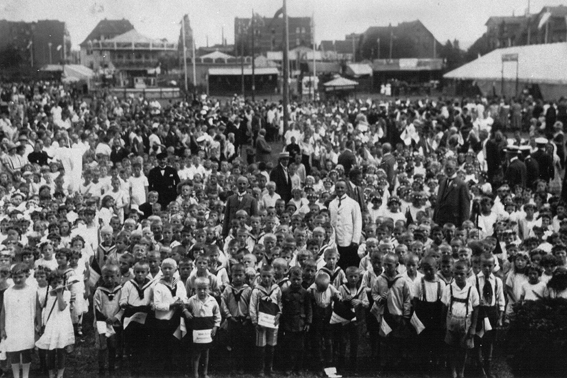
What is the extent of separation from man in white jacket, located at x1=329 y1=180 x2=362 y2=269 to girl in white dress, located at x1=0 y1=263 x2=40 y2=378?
14.0 feet

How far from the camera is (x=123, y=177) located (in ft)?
37.6

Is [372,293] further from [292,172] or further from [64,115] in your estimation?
[64,115]

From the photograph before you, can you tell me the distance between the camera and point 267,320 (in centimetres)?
661

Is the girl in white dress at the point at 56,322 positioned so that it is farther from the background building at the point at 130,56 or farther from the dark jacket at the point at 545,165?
the background building at the point at 130,56

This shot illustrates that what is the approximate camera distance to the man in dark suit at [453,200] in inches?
368

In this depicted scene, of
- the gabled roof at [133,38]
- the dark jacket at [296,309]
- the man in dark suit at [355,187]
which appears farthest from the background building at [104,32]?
the dark jacket at [296,309]

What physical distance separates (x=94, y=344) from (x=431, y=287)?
164 inches

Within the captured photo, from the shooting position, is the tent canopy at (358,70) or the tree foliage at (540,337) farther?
the tent canopy at (358,70)

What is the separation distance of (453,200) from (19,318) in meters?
6.28

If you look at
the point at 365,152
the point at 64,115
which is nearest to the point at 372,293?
the point at 365,152

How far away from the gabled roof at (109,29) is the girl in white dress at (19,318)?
10352 centimetres

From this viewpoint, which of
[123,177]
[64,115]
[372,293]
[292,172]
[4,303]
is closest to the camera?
[4,303]

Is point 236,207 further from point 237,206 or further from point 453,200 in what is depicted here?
point 453,200

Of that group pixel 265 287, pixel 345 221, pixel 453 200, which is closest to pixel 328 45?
pixel 453 200
